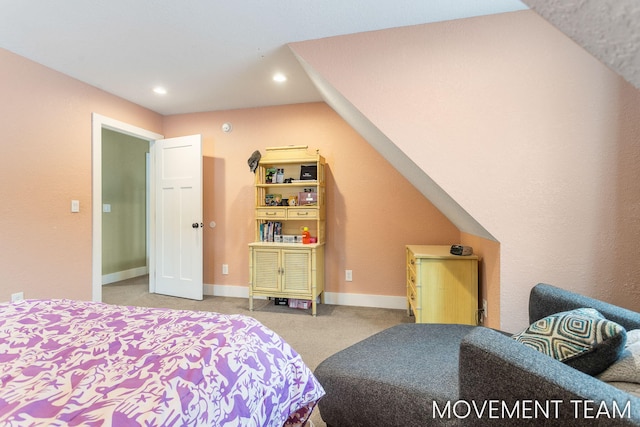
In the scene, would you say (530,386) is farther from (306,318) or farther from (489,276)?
(306,318)

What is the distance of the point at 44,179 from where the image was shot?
256 cm

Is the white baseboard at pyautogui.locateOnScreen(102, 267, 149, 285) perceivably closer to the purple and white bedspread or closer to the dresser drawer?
the dresser drawer

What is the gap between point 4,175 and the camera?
2312mm

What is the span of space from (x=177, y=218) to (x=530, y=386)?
3.70 meters

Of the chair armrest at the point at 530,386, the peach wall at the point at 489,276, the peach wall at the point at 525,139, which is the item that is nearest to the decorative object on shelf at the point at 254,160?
the peach wall at the point at 525,139

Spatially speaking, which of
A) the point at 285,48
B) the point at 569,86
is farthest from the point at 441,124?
the point at 285,48

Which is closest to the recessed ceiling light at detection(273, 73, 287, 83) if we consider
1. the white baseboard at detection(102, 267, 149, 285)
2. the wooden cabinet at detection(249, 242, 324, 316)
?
the wooden cabinet at detection(249, 242, 324, 316)

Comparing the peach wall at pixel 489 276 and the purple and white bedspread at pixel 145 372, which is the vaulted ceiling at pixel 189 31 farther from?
the purple and white bedspread at pixel 145 372

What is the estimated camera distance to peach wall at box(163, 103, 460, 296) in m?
3.23

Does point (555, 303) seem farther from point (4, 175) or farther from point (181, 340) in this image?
point (4, 175)

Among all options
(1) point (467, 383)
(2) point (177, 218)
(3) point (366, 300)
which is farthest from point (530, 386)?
(2) point (177, 218)

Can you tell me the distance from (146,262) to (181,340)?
187 inches

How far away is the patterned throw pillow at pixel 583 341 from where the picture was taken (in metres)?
0.91

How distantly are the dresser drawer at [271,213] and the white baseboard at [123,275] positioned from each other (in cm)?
278
